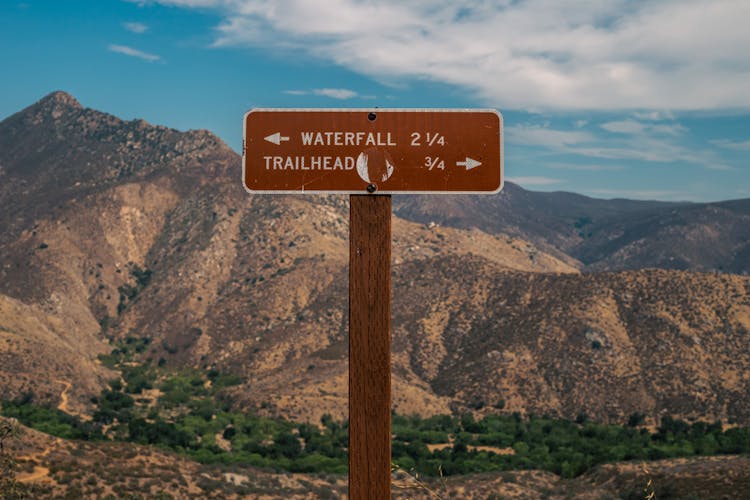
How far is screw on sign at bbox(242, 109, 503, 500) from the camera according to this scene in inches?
166

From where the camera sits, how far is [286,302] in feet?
306

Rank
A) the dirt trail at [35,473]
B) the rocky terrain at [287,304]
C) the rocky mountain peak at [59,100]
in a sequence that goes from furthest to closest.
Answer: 1. the rocky mountain peak at [59,100]
2. the rocky terrain at [287,304]
3. the dirt trail at [35,473]

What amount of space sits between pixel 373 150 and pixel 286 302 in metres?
89.9

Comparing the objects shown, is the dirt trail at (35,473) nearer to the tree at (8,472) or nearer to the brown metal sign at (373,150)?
the tree at (8,472)

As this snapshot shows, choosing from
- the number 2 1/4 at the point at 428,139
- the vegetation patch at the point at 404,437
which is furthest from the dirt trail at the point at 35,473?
the number 2 1/4 at the point at 428,139

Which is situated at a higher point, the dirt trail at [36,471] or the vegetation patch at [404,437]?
the dirt trail at [36,471]

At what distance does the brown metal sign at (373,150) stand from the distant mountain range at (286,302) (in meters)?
59.2

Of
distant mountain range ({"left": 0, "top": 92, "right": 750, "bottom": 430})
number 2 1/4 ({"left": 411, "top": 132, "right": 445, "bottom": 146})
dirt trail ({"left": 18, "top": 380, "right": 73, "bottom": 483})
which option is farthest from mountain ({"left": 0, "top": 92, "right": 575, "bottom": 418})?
number 2 1/4 ({"left": 411, "top": 132, "right": 445, "bottom": 146})

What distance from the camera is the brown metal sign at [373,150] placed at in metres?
4.45

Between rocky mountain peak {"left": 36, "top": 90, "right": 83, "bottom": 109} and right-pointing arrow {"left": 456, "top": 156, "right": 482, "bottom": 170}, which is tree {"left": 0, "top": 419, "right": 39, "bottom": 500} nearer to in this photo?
right-pointing arrow {"left": 456, "top": 156, "right": 482, "bottom": 170}

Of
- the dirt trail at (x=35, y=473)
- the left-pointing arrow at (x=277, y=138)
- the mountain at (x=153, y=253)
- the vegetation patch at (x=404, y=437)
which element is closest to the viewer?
the left-pointing arrow at (x=277, y=138)

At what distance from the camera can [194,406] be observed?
6556cm

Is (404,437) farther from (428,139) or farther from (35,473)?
(428,139)

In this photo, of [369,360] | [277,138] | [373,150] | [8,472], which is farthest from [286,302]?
[369,360]
